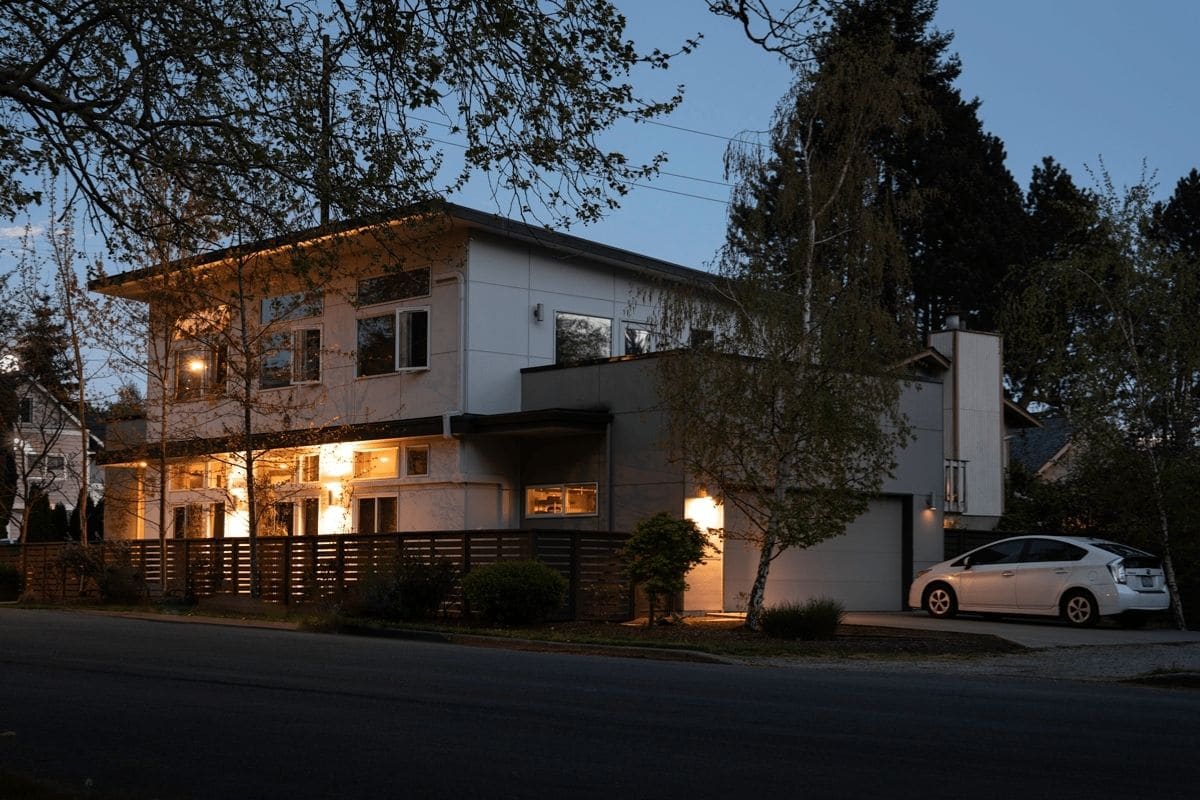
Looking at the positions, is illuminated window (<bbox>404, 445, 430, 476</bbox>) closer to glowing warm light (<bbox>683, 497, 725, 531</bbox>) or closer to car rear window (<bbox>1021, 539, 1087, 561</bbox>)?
glowing warm light (<bbox>683, 497, 725, 531</bbox>)

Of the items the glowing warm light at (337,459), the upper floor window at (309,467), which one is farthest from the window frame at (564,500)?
the upper floor window at (309,467)

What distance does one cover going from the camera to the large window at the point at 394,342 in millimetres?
29641

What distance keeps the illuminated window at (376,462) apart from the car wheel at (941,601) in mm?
11013

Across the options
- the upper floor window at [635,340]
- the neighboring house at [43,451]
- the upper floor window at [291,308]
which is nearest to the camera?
the upper floor window at [291,308]

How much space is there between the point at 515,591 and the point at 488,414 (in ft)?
21.9

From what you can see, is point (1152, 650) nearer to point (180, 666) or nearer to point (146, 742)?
point (180, 666)

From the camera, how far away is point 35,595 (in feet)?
111

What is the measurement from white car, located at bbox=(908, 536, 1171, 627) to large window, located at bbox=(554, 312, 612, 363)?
335 inches

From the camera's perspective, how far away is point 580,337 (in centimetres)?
3083

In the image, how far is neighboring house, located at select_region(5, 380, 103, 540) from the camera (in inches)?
1686

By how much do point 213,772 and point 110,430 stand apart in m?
26.7

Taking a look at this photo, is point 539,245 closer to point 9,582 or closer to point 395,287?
point 395,287

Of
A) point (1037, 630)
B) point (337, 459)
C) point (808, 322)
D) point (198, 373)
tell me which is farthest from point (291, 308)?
point (1037, 630)

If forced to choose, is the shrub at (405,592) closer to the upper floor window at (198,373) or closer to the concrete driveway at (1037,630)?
the concrete driveway at (1037,630)
